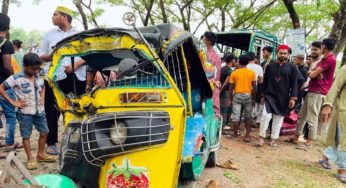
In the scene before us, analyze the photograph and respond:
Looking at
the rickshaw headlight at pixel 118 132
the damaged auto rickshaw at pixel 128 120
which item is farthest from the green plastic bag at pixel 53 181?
the rickshaw headlight at pixel 118 132

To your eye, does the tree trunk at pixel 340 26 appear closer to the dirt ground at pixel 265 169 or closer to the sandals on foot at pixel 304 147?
the sandals on foot at pixel 304 147

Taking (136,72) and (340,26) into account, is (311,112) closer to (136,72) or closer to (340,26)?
(340,26)

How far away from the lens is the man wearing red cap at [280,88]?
6367 mm

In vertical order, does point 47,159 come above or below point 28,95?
below

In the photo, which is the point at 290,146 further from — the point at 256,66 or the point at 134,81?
the point at 134,81

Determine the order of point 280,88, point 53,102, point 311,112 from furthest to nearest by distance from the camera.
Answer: point 311,112 → point 280,88 → point 53,102

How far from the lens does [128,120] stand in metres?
2.85

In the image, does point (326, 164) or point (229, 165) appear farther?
point (326, 164)

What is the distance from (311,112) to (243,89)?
138cm

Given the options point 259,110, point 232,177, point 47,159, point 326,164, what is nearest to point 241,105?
point 259,110

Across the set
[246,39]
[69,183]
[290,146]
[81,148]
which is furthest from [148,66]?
[246,39]

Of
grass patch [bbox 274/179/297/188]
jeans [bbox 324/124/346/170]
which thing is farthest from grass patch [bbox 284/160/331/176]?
grass patch [bbox 274/179/297/188]

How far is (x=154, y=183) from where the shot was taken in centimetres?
288

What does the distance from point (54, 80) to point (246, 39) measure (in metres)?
9.09
